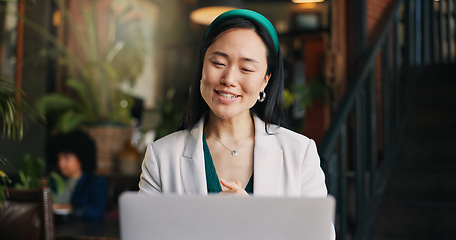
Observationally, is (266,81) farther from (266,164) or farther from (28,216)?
(28,216)

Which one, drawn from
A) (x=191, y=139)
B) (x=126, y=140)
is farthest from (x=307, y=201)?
(x=126, y=140)

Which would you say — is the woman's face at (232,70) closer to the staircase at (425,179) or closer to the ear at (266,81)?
the ear at (266,81)

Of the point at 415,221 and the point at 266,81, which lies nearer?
the point at 266,81

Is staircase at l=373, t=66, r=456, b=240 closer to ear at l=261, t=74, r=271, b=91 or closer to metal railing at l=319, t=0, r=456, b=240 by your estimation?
metal railing at l=319, t=0, r=456, b=240

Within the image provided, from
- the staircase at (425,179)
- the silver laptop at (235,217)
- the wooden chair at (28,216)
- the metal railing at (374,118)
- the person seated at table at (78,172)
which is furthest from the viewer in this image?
the person seated at table at (78,172)

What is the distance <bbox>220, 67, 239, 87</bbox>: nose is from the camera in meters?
1.13

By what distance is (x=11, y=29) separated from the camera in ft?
14.5

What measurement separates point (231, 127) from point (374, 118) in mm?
2274

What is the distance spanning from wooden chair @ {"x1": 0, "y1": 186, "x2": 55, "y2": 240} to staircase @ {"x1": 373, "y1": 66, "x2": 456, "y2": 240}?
6.68 ft

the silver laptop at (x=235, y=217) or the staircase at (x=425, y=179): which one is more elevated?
the silver laptop at (x=235, y=217)

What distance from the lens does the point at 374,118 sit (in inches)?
130

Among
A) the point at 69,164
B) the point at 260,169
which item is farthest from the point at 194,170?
the point at 69,164

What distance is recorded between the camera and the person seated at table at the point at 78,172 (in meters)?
3.37

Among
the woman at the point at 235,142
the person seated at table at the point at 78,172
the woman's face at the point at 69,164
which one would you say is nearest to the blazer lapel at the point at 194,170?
the woman at the point at 235,142
